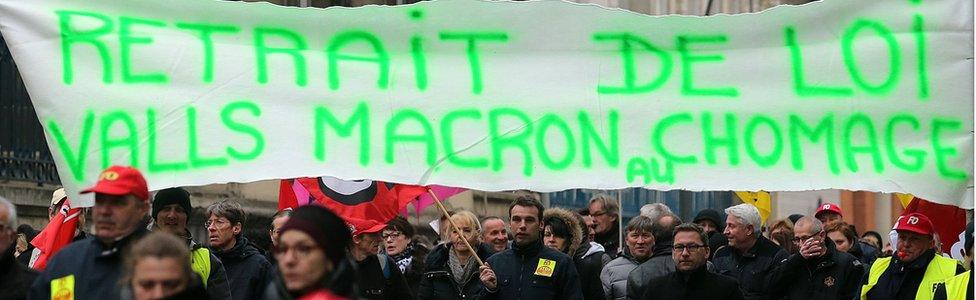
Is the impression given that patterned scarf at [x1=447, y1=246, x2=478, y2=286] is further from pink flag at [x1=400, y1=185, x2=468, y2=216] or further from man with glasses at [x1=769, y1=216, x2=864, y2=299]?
man with glasses at [x1=769, y1=216, x2=864, y2=299]

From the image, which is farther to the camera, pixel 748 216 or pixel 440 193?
pixel 440 193

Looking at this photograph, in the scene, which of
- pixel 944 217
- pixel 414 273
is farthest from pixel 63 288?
pixel 414 273

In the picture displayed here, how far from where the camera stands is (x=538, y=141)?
823 centimetres

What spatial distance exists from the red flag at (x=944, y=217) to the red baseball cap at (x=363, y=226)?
118 inches

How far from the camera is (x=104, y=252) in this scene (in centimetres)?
704

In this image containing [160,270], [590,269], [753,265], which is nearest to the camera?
[160,270]

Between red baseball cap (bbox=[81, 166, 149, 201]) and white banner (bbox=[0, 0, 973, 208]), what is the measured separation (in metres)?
0.78

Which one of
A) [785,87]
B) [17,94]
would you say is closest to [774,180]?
[785,87]

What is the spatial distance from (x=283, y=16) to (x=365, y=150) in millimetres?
724

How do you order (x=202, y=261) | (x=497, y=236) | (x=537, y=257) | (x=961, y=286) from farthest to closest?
1. (x=497, y=236)
2. (x=537, y=257)
3. (x=961, y=286)
4. (x=202, y=261)

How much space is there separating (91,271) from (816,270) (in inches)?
229

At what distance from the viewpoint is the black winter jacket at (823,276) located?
1168 cm

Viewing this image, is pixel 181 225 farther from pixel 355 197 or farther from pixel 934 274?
pixel 934 274

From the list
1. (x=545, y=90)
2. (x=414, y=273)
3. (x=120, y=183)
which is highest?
(x=545, y=90)
